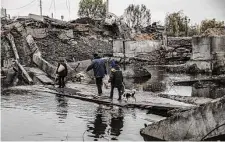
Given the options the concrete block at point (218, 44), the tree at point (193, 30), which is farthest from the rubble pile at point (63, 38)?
the tree at point (193, 30)

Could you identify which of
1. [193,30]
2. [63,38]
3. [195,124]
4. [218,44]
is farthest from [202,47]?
[193,30]

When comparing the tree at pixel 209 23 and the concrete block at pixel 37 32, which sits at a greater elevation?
the tree at pixel 209 23

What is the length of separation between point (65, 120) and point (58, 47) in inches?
890

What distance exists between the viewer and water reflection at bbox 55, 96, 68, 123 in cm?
1216

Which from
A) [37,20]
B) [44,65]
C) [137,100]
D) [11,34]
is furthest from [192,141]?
[37,20]

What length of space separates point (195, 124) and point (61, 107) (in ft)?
20.2

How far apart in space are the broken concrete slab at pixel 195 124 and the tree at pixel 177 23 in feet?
161

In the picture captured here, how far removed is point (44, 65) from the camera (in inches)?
979

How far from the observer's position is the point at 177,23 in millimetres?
58688

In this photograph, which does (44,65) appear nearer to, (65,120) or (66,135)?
(65,120)

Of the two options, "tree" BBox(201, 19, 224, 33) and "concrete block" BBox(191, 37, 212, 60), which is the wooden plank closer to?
"concrete block" BBox(191, 37, 212, 60)

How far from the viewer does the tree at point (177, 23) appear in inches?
2280

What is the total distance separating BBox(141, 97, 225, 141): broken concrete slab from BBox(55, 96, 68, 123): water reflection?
11.4 feet

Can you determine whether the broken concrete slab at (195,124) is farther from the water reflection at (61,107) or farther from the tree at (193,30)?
the tree at (193,30)
